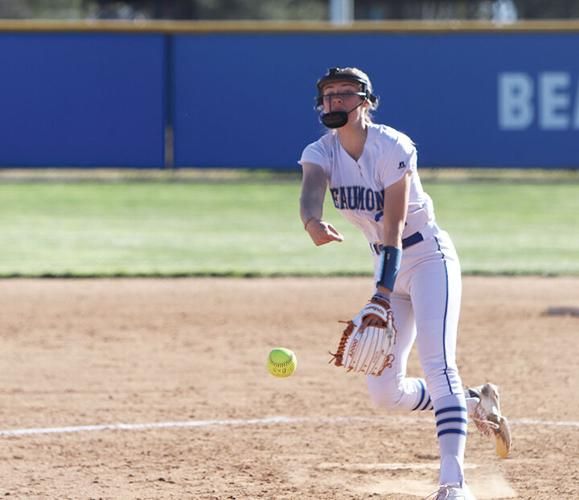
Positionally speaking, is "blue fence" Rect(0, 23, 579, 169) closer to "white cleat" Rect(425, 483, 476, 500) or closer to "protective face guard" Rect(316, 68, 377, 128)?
"protective face guard" Rect(316, 68, 377, 128)

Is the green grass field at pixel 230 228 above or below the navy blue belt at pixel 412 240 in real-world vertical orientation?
below

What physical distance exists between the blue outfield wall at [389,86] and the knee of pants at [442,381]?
1619 cm

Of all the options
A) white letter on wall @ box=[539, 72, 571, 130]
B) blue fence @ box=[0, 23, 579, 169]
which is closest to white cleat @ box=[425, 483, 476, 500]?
blue fence @ box=[0, 23, 579, 169]

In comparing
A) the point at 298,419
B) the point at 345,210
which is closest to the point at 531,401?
the point at 298,419

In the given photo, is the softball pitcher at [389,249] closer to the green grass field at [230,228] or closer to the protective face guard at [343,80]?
the protective face guard at [343,80]

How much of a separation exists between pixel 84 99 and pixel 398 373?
53.9 ft

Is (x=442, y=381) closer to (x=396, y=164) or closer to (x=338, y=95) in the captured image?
(x=396, y=164)

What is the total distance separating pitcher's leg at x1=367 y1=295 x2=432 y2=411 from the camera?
5980mm

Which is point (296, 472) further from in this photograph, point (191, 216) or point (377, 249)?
point (191, 216)

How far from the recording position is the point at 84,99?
21.5 m

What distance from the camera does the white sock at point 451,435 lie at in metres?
5.35

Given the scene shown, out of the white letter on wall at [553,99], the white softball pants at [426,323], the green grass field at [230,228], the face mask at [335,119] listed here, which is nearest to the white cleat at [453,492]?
the white softball pants at [426,323]

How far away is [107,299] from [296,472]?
574 centimetres

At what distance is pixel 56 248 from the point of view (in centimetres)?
1515
